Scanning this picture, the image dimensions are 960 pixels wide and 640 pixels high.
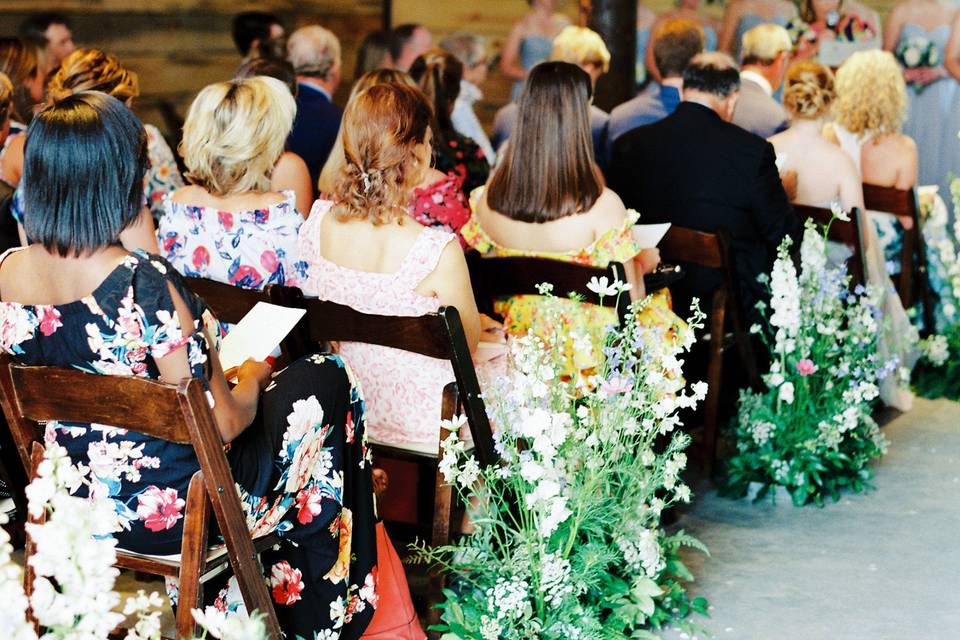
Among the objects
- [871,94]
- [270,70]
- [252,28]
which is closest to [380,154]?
[270,70]

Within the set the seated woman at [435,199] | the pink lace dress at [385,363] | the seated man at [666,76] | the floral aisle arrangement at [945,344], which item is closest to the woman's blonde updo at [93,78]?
the seated woman at [435,199]

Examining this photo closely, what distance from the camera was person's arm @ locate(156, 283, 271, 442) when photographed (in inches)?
89.4

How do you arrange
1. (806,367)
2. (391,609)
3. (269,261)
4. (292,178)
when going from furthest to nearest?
1. (292,178)
2. (806,367)
3. (269,261)
4. (391,609)

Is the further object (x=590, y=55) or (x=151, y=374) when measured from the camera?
(x=590, y=55)

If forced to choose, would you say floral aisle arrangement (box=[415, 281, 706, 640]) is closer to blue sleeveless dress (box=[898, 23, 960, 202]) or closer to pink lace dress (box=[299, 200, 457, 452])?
pink lace dress (box=[299, 200, 457, 452])

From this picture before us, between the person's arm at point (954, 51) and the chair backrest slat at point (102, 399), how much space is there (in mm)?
6375

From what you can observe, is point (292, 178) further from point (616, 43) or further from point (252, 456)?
point (616, 43)

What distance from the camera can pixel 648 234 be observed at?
377cm

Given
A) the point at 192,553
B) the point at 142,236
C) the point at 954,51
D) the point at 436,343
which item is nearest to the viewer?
the point at 192,553

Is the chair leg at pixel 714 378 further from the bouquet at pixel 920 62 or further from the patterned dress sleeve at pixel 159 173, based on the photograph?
the bouquet at pixel 920 62

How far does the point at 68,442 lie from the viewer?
246 cm

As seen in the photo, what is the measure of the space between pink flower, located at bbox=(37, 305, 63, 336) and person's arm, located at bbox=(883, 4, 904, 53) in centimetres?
672

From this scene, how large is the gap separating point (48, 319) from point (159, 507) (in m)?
0.44

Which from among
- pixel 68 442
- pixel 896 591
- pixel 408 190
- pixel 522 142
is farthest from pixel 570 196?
pixel 68 442
